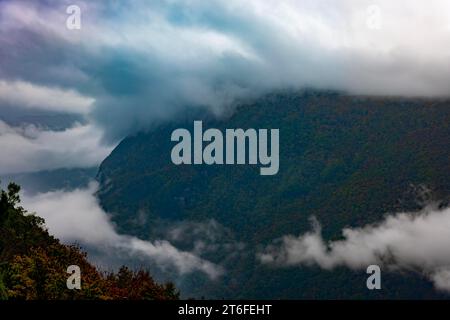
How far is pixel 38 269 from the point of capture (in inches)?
2918

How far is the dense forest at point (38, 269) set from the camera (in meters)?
69.9

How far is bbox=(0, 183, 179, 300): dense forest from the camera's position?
69.9 metres

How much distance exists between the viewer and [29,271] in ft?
240

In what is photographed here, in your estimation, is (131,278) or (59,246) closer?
(59,246)
